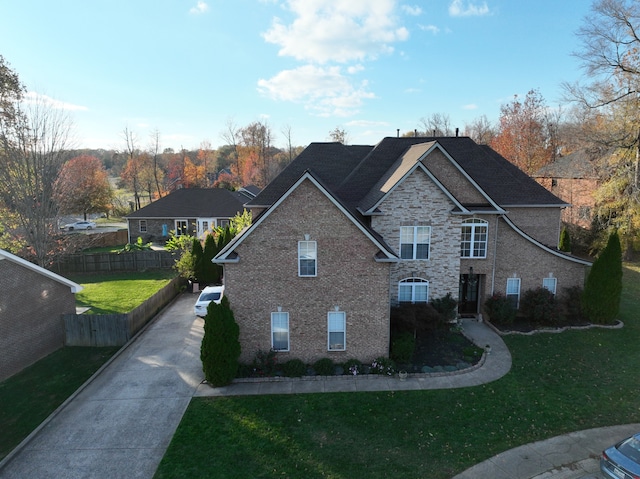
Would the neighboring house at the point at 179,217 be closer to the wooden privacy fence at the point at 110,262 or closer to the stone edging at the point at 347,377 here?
the wooden privacy fence at the point at 110,262

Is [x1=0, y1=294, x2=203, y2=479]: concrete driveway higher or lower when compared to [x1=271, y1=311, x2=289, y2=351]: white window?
lower

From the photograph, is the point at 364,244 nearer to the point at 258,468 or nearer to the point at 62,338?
the point at 258,468

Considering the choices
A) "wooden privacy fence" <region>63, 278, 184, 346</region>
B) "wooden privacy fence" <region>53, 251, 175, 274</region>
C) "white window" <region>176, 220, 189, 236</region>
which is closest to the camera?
"wooden privacy fence" <region>63, 278, 184, 346</region>

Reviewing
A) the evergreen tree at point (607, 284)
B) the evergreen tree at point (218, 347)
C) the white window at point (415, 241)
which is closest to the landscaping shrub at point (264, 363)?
the evergreen tree at point (218, 347)

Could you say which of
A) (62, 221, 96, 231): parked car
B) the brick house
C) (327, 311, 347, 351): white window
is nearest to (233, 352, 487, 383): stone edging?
(327, 311, 347, 351): white window

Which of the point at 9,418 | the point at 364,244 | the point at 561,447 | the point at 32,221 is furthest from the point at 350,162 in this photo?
the point at 32,221

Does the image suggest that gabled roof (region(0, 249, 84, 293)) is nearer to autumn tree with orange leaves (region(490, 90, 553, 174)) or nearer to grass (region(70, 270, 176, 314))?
grass (region(70, 270, 176, 314))

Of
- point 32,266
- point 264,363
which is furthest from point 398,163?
point 32,266
